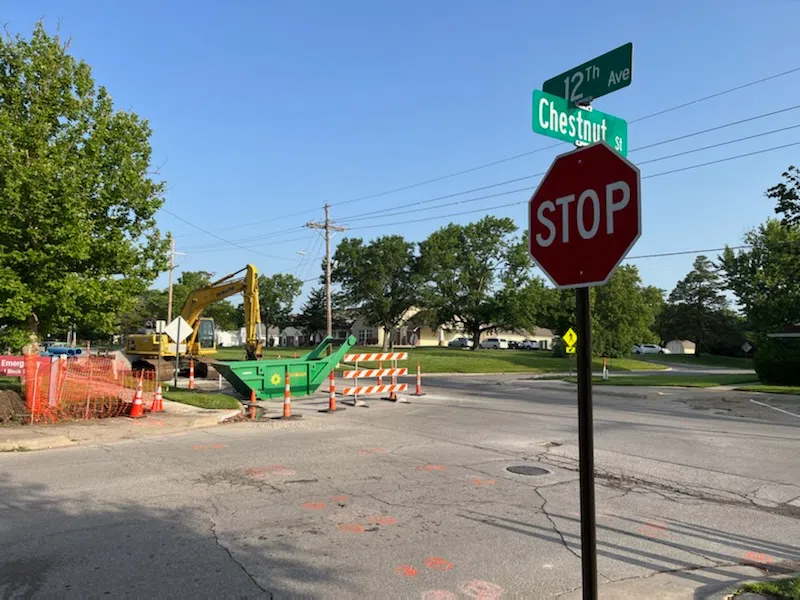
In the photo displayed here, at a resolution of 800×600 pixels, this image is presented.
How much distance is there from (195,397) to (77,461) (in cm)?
772

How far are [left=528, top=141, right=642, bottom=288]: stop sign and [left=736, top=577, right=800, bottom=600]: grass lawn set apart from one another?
2.74 metres

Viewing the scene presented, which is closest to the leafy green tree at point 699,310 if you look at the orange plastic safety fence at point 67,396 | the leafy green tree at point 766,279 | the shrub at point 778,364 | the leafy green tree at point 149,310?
the leafy green tree at point 766,279

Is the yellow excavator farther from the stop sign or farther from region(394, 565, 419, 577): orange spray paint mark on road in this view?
the stop sign

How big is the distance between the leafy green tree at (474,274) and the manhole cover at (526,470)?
59.9 m

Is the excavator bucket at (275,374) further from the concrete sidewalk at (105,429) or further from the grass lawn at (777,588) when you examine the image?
the grass lawn at (777,588)

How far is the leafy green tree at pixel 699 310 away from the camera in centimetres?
8344

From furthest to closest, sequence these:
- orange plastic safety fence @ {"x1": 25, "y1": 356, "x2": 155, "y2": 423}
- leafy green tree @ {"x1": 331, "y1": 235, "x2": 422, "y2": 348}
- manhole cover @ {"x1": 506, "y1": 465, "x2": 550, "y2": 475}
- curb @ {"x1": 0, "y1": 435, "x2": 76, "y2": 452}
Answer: leafy green tree @ {"x1": 331, "y1": 235, "x2": 422, "y2": 348}, orange plastic safety fence @ {"x1": 25, "y1": 356, "x2": 155, "y2": 423}, curb @ {"x1": 0, "y1": 435, "x2": 76, "y2": 452}, manhole cover @ {"x1": 506, "y1": 465, "x2": 550, "y2": 475}

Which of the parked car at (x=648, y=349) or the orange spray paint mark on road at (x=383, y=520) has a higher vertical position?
the parked car at (x=648, y=349)

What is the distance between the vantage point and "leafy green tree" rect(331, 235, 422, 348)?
231ft

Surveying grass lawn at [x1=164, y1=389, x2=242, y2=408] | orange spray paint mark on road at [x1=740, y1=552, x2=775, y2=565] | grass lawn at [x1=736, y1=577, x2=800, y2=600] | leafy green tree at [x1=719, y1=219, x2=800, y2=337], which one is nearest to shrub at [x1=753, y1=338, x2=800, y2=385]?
leafy green tree at [x1=719, y1=219, x2=800, y2=337]

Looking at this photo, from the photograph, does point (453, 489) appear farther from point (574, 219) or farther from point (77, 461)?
point (77, 461)

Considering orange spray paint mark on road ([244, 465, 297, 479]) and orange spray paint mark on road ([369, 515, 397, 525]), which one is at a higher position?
orange spray paint mark on road ([369, 515, 397, 525])

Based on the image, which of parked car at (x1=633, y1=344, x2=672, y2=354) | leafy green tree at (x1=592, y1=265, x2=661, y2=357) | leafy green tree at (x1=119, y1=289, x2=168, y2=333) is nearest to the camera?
leafy green tree at (x1=592, y1=265, x2=661, y2=357)

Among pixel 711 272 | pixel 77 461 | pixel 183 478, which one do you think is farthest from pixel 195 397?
pixel 711 272
